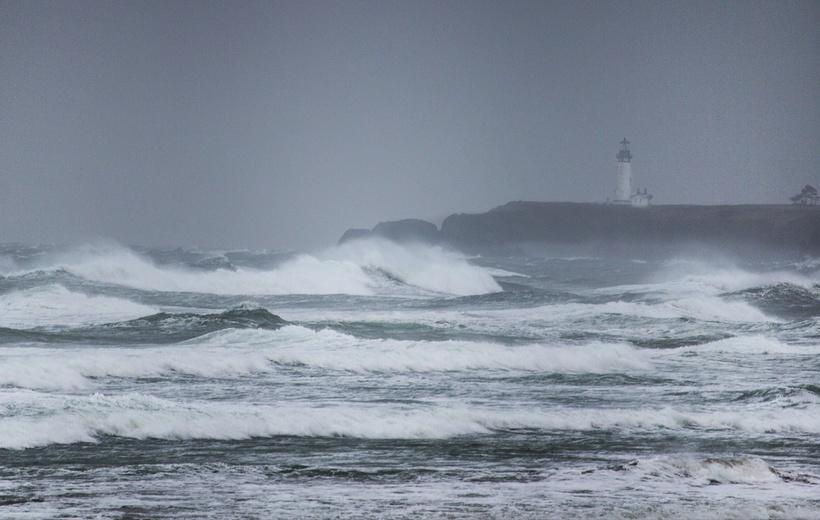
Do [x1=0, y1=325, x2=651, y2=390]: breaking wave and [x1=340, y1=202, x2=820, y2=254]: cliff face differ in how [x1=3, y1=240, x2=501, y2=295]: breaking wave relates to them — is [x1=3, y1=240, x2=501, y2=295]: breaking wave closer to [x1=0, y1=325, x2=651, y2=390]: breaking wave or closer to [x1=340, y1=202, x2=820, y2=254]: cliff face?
[x1=0, y1=325, x2=651, y2=390]: breaking wave

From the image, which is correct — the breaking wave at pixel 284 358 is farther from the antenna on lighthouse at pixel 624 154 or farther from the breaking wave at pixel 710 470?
the antenna on lighthouse at pixel 624 154

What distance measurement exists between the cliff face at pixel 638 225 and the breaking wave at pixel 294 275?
5951 cm

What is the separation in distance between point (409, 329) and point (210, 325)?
15.7 feet

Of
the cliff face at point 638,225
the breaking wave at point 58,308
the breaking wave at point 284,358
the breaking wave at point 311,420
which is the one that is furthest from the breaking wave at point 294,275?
the cliff face at point 638,225

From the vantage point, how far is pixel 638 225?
400 ft

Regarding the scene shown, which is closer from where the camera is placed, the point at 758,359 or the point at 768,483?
the point at 768,483

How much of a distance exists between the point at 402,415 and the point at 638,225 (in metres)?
110

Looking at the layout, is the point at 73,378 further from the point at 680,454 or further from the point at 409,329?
the point at 409,329

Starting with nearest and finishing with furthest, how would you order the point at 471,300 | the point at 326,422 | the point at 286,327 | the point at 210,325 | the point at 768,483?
the point at 768,483 → the point at 326,422 → the point at 286,327 → the point at 210,325 → the point at 471,300

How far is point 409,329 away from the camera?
29.4m

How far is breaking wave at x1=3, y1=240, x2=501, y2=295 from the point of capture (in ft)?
159

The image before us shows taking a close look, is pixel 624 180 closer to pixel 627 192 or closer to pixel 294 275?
pixel 627 192

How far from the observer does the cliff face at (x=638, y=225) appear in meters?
116

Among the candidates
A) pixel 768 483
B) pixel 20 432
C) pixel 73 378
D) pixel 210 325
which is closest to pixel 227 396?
pixel 73 378
